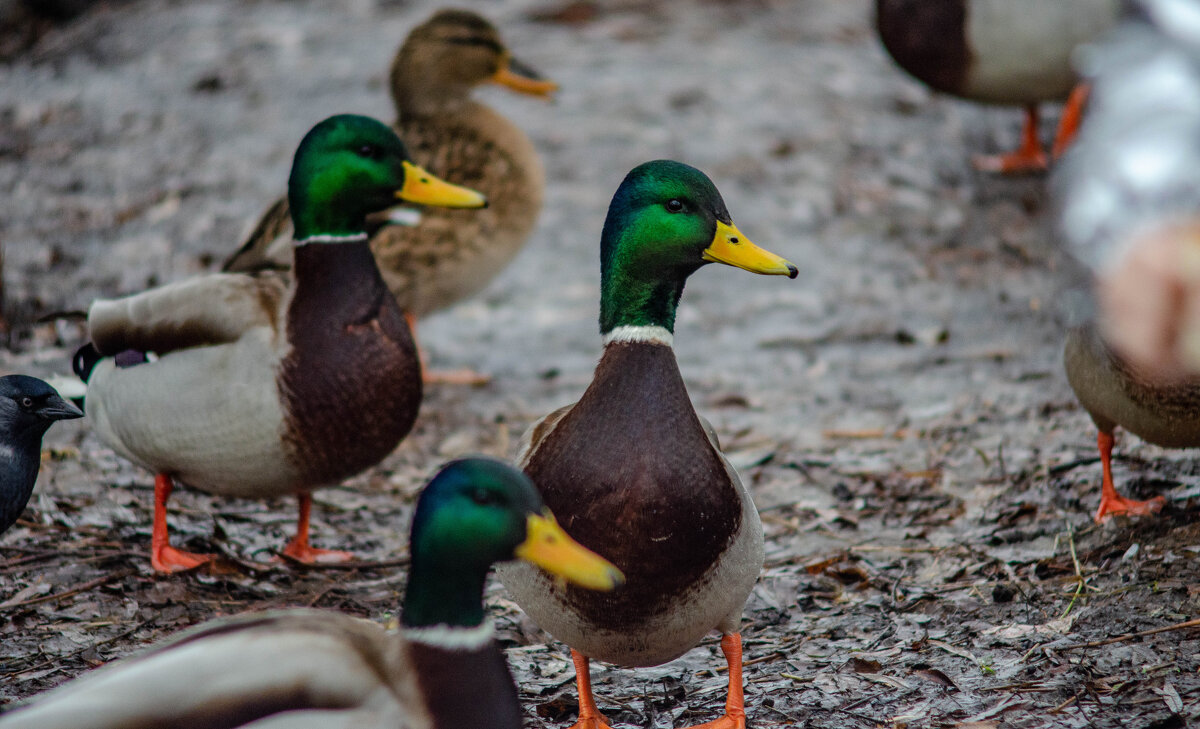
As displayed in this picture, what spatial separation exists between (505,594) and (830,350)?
7.90 ft

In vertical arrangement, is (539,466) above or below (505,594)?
above

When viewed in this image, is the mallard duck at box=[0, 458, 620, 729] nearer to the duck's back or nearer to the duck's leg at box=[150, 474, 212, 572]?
the duck's leg at box=[150, 474, 212, 572]

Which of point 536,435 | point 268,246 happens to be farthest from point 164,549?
point 536,435

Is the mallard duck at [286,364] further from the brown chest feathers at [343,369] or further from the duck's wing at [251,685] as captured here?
the duck's wing at [251,685]

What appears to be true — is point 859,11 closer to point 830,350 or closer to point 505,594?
point 830,350

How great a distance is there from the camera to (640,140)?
7.54 metres

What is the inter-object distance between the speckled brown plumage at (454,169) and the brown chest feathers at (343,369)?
3.12ft

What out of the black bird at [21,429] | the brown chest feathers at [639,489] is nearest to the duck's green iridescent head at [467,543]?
the brown chest feathers at [639,489]

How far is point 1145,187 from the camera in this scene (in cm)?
231

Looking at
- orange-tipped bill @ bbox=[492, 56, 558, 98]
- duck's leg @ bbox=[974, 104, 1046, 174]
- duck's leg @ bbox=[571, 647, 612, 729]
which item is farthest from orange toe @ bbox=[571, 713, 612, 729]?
duck's leg @ bbox=[974, 104, 1046, 174]

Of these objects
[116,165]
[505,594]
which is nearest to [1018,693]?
[505,594]

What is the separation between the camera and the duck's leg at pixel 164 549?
392 centimetres

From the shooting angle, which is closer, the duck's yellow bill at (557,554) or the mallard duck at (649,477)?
the duck's yellow bill at (557,554)

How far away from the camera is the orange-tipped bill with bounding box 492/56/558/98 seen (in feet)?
20.0
